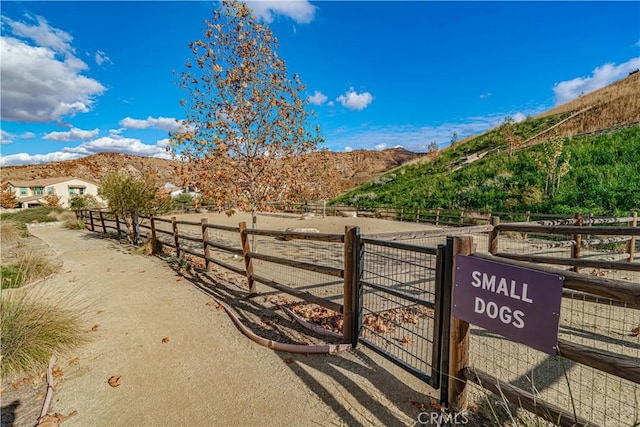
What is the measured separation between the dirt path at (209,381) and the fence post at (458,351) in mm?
358

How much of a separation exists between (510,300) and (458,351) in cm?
77

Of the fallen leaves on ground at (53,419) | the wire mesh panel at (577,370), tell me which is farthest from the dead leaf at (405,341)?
the fallen leaves on ground at (53,419)

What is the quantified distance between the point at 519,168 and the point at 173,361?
23783mm

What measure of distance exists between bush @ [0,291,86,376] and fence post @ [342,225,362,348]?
3.56m

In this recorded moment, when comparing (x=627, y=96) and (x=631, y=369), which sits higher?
(x=627, y=96)

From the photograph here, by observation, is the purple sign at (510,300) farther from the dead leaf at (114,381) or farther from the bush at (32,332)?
the bush at (32,332)

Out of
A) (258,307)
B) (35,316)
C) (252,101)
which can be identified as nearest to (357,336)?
(258,307)

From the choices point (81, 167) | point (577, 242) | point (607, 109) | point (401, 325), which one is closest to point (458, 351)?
point (401, 325)

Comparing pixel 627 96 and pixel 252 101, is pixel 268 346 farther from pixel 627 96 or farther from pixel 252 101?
pixel 627 96

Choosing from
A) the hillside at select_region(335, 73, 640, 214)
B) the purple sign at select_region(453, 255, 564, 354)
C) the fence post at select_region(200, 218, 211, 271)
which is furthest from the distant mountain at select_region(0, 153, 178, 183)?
the purple sign at select_region(453, 255, 564, 354)

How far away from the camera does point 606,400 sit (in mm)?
2934

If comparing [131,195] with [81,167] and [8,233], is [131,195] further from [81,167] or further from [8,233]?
[81,167]

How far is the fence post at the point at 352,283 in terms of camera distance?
3.75 m

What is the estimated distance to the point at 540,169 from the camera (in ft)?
61.3
